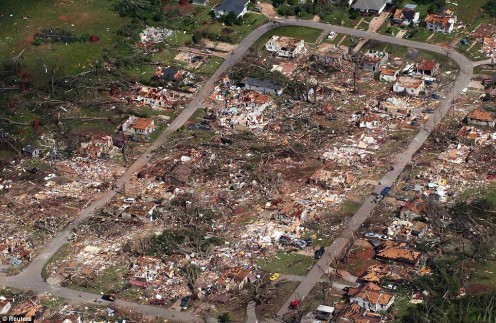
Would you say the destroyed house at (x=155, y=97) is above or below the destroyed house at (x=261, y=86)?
below

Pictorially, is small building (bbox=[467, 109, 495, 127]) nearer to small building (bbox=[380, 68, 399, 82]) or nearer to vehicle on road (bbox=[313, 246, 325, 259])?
small building (bbox=[380, 68, 399, 82])

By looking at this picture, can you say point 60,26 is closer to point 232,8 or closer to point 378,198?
point 232,8

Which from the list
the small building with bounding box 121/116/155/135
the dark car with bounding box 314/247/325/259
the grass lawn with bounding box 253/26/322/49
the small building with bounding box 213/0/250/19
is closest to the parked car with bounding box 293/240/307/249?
the dark car with bounding box 314/247/325/259

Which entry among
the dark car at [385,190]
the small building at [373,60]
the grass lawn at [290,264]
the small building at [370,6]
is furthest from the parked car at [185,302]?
the small building at [370,6]

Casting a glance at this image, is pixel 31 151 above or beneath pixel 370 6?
beneath

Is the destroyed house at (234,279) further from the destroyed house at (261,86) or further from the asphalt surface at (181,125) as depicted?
the destroyed house at (261,86)

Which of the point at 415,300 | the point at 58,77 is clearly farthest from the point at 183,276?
the point at 58,77

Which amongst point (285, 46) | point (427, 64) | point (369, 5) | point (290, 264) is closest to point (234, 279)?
point (290, 264)
